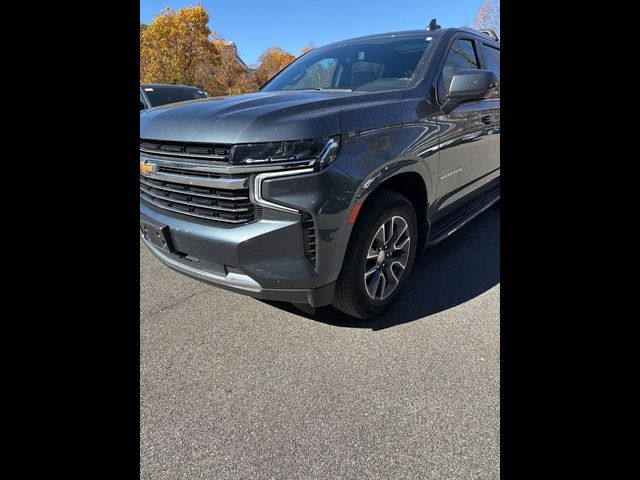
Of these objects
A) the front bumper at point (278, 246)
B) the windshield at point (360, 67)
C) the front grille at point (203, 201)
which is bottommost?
the front bumper at point (278, 246)

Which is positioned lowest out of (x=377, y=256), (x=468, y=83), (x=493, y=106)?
(x=377, y=256)

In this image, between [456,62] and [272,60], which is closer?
[456,62]

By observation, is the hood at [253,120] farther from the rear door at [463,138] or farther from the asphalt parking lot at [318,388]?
the asphalt parking lot at [318,388]

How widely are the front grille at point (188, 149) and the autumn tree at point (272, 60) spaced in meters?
33.0

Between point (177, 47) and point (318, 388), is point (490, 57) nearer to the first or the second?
point (318, 388)

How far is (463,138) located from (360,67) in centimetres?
100

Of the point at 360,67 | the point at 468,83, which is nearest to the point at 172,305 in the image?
the point at 360,67

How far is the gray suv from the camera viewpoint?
1.82 meters

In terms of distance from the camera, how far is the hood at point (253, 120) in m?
1.81

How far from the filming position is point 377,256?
7.72ft

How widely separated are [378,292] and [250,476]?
132 cm

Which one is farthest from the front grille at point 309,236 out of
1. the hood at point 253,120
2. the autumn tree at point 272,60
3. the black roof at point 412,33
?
the autumn tree at point 272,60

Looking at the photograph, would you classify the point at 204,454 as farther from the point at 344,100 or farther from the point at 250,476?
the point at 344,100

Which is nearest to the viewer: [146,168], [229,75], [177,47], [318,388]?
[318,388]
